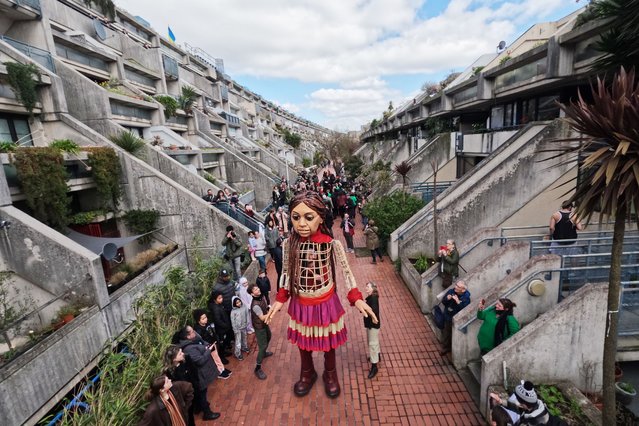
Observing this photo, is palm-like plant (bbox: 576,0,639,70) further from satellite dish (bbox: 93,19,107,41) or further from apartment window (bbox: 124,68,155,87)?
satellite dish (bbox: 93,19,107,41)

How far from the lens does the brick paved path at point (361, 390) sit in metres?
4.73

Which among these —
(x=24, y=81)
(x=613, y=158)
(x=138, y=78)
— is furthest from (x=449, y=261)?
(x=138, y=78)

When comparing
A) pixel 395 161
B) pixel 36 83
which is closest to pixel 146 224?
pixel 36 83

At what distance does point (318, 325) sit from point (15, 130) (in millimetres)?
12647

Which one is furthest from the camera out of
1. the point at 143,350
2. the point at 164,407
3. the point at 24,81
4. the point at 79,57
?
the point at 79,57

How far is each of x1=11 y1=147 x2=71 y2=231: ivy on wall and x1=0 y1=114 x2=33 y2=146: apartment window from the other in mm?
Result: 3215

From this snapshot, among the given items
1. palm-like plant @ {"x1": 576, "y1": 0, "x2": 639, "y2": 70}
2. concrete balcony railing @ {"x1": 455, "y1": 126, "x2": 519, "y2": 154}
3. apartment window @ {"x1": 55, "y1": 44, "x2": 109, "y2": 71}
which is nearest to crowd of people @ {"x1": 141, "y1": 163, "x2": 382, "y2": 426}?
palm-like plant @ {"x1": 576, "y1": 0, "x2": 639, "y2": 70}

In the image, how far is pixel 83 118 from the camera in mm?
13016

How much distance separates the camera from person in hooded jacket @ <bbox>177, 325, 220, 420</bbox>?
461cm

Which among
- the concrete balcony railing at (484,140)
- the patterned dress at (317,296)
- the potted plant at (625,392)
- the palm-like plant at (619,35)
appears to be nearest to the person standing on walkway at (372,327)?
the patterned dress at (317,296)

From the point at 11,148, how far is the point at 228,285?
7138 millimetres

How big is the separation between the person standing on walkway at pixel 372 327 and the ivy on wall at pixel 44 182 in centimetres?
908

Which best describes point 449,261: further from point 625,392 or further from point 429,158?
point 429,158

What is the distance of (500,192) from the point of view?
8.97 meters
